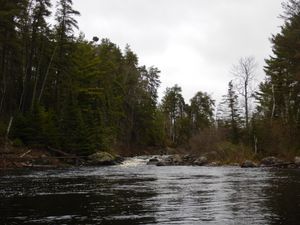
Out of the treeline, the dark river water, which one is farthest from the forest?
the dark river water

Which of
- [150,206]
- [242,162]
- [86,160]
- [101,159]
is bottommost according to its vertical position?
[150,206]

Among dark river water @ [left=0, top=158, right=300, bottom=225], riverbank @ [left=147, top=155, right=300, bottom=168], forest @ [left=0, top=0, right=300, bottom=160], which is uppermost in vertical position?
forest @ [left=0, top=0, right=300, bottom=160]

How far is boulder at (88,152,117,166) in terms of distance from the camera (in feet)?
162

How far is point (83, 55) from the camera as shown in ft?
217

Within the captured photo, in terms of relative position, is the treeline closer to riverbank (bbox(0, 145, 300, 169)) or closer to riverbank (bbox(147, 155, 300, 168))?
riverbank (bbox(0, 145, 300, 169))

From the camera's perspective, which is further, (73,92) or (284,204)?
(73,92)

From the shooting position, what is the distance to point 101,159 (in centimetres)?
4975

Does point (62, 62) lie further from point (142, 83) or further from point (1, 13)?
point (142, 83)

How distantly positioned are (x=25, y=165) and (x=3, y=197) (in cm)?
2324

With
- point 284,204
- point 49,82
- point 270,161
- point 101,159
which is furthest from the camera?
point 49,82

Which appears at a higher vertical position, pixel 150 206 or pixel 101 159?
pixel 101 159

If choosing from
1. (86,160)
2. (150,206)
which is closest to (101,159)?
(86,160)

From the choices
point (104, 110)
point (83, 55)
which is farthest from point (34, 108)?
point (104, 110)

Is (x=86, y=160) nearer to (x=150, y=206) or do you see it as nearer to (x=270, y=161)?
(x=270, y=161)
